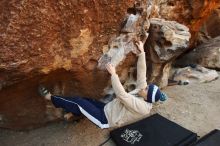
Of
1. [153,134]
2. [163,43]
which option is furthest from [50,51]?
[163,43]

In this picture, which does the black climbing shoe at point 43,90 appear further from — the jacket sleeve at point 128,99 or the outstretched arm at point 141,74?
the outstretched arm at point 141,74

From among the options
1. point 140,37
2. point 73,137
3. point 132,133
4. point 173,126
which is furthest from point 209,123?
point 73,137

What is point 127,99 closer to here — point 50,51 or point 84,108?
point 84,108

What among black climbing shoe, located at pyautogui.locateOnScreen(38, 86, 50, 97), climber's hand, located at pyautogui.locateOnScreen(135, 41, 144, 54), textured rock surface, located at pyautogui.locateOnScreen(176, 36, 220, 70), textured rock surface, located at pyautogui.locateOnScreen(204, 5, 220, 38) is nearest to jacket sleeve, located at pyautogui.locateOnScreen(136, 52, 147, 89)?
climber's hand, located at pyautogui.locateOnScreen(135, 41, 144, 54)

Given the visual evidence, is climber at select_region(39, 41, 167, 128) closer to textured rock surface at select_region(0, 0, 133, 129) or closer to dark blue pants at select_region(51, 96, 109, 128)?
dark blue pants at select_region(51, 96, 109, 128)

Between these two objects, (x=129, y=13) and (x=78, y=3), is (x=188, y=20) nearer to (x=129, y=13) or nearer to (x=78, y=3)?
(x=129, y=13)

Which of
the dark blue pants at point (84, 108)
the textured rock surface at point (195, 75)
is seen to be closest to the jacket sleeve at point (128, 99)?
the dark blue pants at point (84, 108)

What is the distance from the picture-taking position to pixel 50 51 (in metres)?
3.43

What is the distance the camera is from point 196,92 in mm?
4742

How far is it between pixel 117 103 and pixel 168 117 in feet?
2.98

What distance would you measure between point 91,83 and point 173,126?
98cm

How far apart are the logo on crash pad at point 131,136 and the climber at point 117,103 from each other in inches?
7.2

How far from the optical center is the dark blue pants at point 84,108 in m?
3.64

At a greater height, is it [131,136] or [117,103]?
[117,103]
